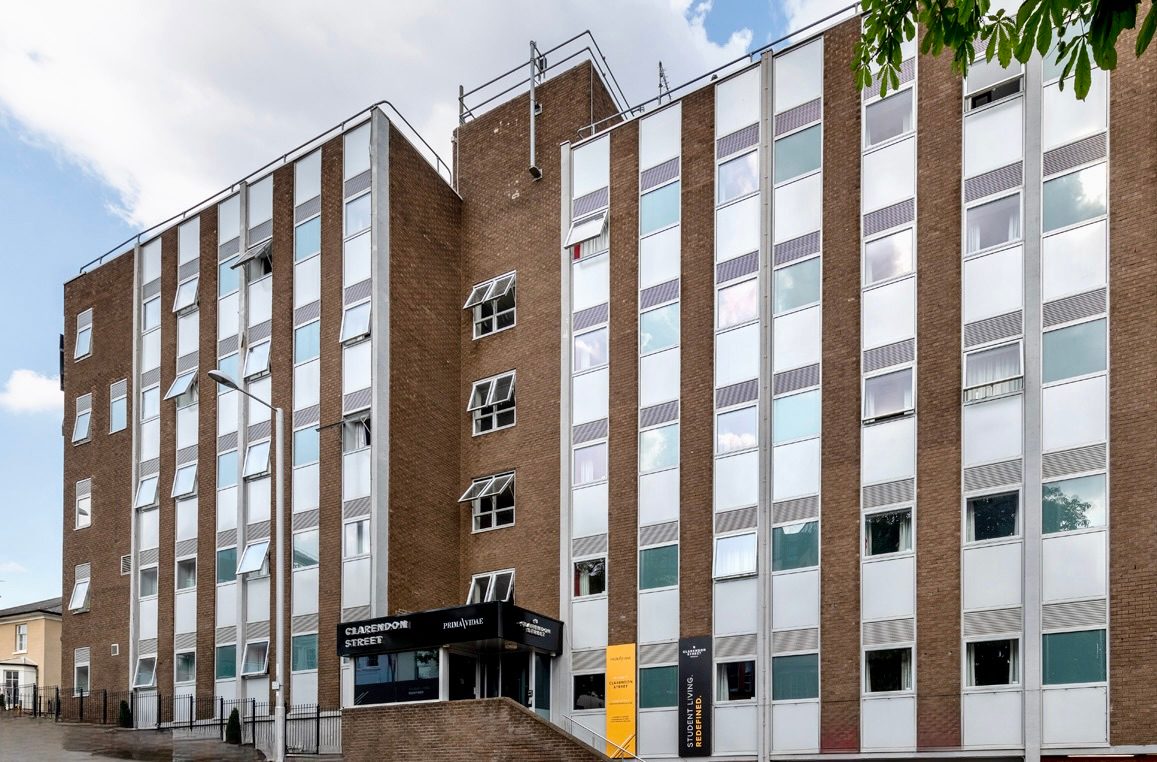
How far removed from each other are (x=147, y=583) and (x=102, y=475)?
16.4 feet

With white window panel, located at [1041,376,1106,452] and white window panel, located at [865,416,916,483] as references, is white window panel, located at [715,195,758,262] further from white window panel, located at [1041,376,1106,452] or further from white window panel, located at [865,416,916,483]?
white window panel, located at [1041,376,1106,452]

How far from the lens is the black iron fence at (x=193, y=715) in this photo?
30.9 m

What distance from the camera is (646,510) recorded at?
29.2 m

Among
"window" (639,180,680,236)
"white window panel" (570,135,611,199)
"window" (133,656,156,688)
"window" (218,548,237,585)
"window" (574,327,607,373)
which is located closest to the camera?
"window" (639,180,680,236)

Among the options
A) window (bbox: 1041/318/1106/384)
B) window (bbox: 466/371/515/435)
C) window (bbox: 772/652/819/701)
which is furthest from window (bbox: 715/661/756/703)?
window (bbox: 466/371/515/435)

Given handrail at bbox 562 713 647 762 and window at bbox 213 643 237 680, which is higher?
window at bbox 213 643 237 680

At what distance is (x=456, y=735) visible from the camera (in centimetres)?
2656

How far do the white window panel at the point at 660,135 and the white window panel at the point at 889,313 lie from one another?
23.9 ft

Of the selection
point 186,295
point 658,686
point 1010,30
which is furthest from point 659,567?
point 1010,30

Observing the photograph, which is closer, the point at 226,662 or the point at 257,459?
the point at 226,662

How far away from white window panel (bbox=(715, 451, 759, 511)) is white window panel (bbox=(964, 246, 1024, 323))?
6.01 m

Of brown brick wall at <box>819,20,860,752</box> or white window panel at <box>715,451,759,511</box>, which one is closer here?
brown brick wall at <box>819,20,860,752</box>

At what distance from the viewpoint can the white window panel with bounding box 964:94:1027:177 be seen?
81.6 feet

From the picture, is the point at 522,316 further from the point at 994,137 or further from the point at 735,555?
the point at 994,137
